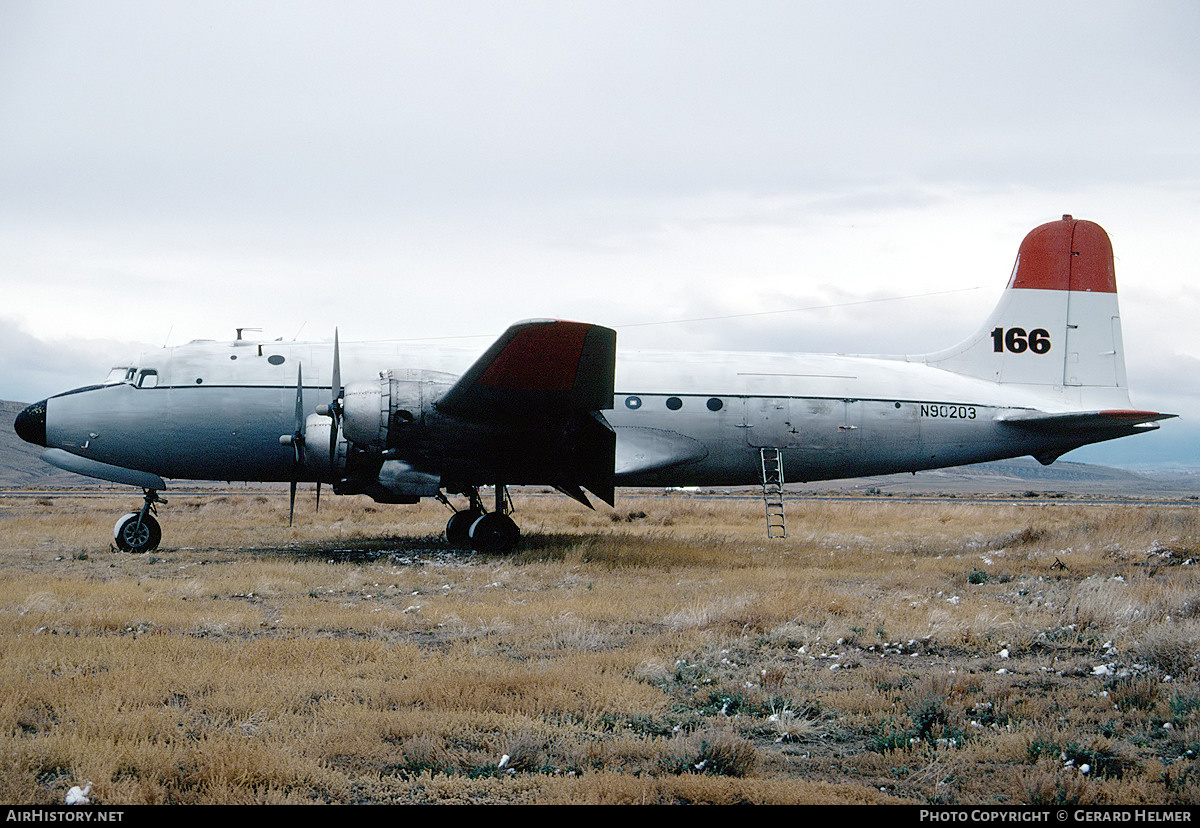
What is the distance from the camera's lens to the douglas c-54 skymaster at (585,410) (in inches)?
582

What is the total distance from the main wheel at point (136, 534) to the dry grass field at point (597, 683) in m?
1.61

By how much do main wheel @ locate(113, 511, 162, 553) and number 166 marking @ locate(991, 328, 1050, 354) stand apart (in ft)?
58.7

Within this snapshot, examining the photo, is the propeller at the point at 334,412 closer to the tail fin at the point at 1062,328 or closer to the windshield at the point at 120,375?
the windshield at the point at 120,375

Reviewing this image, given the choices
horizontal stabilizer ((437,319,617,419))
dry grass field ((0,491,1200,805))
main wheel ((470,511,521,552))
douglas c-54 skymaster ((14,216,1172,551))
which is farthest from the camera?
main wheel ((470,511,521,552))

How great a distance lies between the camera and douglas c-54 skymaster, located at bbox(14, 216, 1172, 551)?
582 inches

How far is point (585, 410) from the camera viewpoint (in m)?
14.8

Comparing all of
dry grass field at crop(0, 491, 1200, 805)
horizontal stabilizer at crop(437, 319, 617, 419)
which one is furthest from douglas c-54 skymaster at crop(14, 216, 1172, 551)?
dry grass field at crop(0, 491, 1200, 805)

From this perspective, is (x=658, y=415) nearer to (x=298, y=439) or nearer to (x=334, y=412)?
(x=334, y=412)

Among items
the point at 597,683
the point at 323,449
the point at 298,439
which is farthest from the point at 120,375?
the point at 597,683

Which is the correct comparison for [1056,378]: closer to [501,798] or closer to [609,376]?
[609,376]

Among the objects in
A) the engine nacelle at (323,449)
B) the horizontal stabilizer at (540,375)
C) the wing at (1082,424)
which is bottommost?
the engine nacelle at (323,449)

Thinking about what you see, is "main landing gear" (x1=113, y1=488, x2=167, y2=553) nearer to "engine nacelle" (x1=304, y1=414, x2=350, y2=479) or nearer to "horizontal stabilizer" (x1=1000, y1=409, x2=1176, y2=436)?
"engine nacelle" (x1=304, y1=414, x2=350, y2=479)

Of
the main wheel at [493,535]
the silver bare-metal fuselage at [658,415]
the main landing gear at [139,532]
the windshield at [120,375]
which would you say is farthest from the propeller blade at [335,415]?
the windshield at [120,375]

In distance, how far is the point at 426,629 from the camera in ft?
31.0
